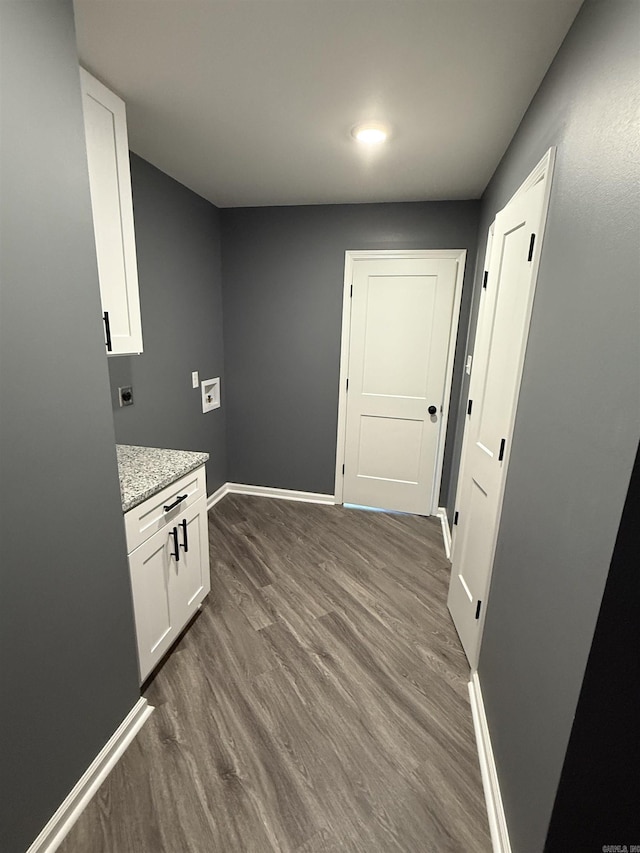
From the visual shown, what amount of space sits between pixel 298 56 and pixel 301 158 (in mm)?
846

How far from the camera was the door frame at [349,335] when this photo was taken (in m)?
2.89

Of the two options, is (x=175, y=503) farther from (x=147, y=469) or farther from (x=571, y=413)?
(x=571, y=413)

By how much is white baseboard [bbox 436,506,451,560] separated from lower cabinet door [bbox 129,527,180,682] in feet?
6.29

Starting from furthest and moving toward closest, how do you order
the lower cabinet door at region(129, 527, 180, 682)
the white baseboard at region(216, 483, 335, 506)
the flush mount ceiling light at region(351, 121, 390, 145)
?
1. the white baseboard at region(216, 483, 335, 506)
2. the flush mount ceiling light at region(351, 121, 390, 145)
3. the lower cabinet door at region(129, 527, 180, 682)

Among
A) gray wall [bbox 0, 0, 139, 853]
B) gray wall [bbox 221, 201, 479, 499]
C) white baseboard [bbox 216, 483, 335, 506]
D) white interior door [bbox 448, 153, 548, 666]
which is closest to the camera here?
gray wall [bbox 0, 0, 139, 853]

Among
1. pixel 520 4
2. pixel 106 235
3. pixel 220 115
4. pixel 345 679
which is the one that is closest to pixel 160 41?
pixel 220 115

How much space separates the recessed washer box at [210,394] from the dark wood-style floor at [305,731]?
140cm

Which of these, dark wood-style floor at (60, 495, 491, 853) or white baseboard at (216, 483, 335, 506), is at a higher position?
white baseboard at (216, 483, 335, 506)

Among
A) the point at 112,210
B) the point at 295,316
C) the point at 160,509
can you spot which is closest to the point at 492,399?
the point at 160,509

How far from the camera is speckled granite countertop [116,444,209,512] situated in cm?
150

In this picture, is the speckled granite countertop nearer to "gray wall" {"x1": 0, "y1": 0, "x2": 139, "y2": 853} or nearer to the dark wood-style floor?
"gray wall" {"x1": 0, "y1": 0, "x2": 139, "y2": 853}

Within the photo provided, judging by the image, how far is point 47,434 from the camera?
1059 mm

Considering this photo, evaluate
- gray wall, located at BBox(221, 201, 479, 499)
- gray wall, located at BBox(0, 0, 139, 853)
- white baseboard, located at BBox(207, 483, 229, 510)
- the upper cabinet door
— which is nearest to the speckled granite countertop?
gray wall, located at BBox(0, 0, 139, 853)

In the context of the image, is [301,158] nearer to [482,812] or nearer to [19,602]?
[19,602]
